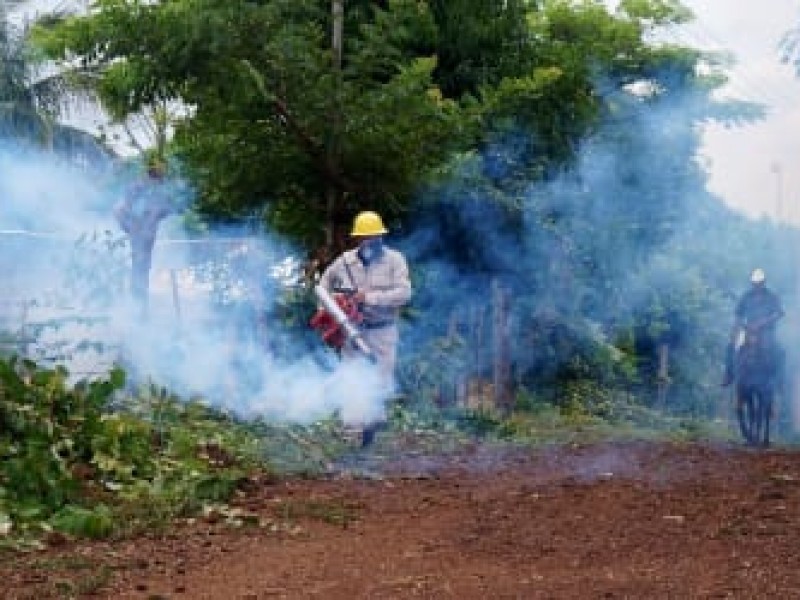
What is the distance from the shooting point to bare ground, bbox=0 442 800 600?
5.83 m

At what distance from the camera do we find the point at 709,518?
7.36 metres

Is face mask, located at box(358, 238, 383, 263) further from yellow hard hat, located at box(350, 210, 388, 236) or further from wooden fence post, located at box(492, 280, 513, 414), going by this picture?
wooden fence post, located at box(492, 280, 513, 414)

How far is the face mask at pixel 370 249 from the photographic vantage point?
10.8m

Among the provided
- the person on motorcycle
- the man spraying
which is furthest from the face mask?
the person on motorcycle

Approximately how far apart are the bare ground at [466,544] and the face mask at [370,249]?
1928mm

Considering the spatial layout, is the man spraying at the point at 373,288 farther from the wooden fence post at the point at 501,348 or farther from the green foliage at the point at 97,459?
the wooden fence post at the point at 501,348

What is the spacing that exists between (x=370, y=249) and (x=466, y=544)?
4.36 m

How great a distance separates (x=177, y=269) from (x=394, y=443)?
12.8 feet

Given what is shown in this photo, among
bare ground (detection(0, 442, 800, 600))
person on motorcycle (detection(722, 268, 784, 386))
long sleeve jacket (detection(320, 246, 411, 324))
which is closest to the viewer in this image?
bare ground (detection(0, 442, 800, 600))

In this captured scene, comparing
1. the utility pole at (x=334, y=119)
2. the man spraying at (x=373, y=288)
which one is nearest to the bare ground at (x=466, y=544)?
the man spraying at (x=373, y=288)

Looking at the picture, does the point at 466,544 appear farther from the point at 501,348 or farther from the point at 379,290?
the point at 501,348

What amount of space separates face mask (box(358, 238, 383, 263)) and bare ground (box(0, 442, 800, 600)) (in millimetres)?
1928

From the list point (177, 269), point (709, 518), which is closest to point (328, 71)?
point (177, 269)

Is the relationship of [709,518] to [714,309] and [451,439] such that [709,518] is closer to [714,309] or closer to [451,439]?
[451,439]
